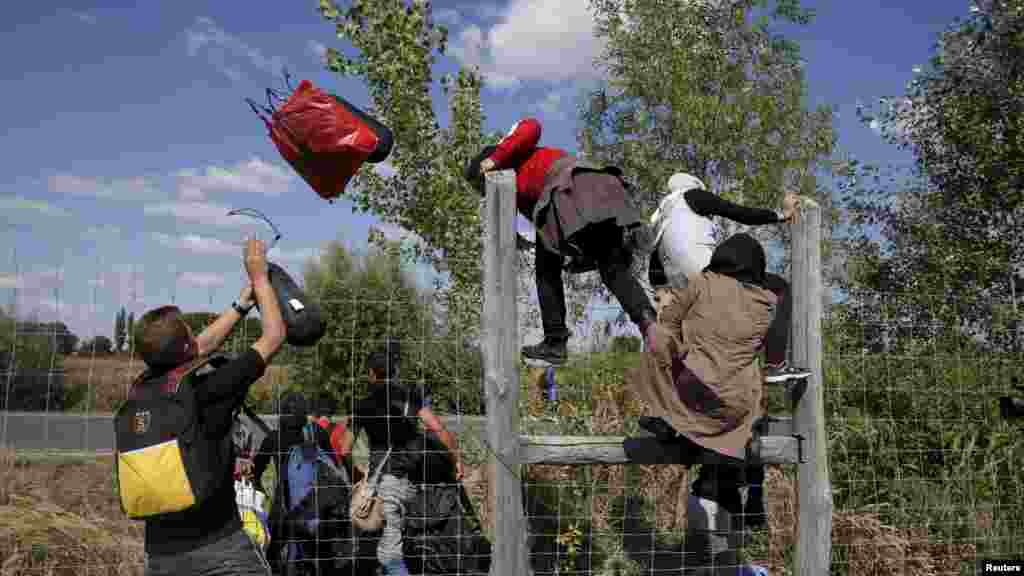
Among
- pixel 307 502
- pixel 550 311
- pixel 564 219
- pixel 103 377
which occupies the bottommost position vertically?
pixel 307 502

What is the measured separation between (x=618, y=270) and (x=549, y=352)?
0.51 m

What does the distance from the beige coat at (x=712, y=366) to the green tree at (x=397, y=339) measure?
3.72ft

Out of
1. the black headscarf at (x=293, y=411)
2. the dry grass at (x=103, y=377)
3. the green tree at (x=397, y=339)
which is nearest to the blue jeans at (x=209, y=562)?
the green tree at (x=397, y=339)

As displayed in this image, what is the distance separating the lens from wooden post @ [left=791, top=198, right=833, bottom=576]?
3.80 metres

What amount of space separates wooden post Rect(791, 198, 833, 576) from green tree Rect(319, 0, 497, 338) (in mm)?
3959

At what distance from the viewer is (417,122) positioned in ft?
25.0

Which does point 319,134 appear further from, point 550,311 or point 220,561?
Answer: point 220,561

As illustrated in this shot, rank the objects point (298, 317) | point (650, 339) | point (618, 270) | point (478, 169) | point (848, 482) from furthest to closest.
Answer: point (848, 482)
point (478, 169)
point (618, 270)
point (650, 339)
point (298, 317)

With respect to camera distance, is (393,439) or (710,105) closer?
(393,439)

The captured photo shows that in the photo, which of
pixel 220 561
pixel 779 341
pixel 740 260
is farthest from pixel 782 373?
pixel 220 561

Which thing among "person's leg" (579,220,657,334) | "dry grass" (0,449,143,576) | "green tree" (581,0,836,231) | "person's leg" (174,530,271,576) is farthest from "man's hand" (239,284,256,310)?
"green tree" (581,0,836,231)

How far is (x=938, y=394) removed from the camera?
528 centimetres

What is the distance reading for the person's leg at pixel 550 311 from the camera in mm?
3582

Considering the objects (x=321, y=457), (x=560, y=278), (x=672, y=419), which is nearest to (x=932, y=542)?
(x=672, y=419)
